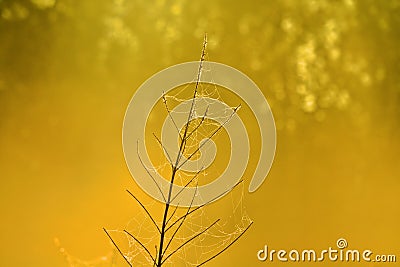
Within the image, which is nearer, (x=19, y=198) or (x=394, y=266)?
A: (x=19, y=198)

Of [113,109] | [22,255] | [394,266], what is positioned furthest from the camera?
[394,266]

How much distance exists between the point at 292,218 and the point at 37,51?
1187 millimetres

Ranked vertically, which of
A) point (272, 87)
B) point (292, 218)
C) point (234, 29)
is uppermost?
point (234, 29)

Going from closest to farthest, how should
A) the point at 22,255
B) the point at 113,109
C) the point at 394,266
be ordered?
the point at 22,255, the point at 113,109, the point at 394,266

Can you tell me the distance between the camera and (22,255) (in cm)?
176

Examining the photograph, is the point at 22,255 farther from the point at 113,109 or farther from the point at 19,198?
the point at 113,109

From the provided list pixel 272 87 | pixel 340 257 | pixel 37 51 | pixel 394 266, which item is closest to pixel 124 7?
pixel 37 51

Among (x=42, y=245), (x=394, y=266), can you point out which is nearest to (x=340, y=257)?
(x=394, y=266)

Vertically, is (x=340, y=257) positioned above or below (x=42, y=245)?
above

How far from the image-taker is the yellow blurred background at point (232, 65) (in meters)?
1.82

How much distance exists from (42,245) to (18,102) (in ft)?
1.73

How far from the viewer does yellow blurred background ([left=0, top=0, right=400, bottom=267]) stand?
71.5 inches

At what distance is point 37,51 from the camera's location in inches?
73.2

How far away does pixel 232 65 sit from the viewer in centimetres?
204
